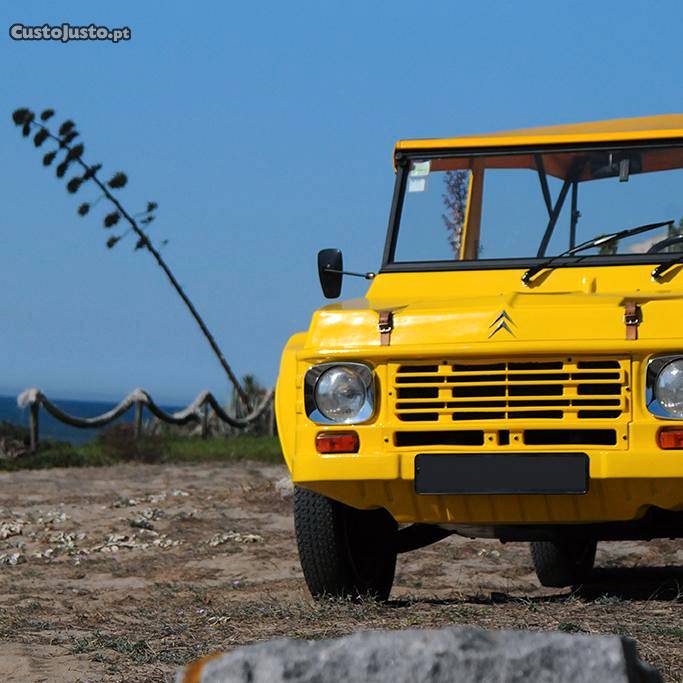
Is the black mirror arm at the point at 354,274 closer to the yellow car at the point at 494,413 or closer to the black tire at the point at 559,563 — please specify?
the yellow car at the point at 494,413

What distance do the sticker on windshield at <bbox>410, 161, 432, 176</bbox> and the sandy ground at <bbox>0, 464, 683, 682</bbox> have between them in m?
2.20

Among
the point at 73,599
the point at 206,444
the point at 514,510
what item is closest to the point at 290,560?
the point at 73,599

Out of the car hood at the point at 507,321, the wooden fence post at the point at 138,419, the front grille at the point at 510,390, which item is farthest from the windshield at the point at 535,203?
the wooden fence post at the point at 138,419

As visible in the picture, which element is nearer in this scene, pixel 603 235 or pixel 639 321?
pixel 639 321

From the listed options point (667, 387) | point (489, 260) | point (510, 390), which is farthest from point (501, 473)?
point (489, 260)

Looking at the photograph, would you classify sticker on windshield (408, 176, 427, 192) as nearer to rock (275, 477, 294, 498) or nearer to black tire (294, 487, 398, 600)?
black tire (294, 487, 398, 600)

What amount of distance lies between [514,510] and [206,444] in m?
16.6

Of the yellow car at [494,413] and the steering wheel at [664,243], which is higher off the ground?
the steering wheel at [664,243]

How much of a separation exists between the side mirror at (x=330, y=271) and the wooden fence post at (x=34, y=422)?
1341cm

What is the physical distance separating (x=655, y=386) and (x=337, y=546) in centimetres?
169

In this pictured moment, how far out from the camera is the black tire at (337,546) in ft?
20.9

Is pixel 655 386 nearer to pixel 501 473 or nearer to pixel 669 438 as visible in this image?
pixel 669 438

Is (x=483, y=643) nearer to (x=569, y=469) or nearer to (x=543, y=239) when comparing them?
(x=569, y=469)

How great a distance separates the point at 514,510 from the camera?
19.4ft
